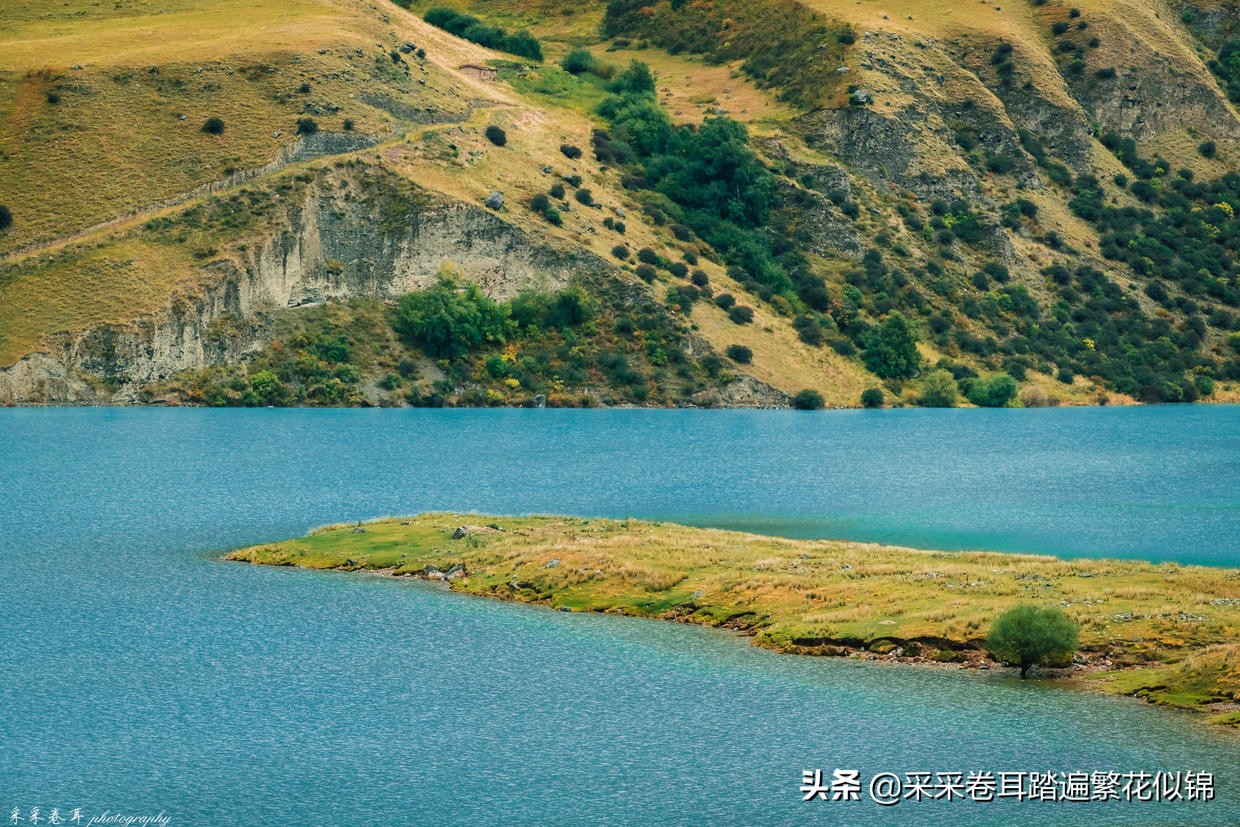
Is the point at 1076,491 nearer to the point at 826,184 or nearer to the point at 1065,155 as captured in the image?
the point at 826,184

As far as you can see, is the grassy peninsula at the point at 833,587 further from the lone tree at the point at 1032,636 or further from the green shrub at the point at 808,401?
the green shrub at the point at 808,401

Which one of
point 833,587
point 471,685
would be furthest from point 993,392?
point 471,685

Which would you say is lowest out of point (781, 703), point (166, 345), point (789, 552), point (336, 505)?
point (166, 345)

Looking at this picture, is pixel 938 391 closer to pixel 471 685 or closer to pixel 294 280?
pixel 294 280

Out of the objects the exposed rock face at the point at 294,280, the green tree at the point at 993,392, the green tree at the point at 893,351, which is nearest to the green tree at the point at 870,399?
the green tree at the point at 893,351

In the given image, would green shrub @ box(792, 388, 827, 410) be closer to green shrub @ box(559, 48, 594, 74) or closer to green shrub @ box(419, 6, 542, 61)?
green shrub @ box(559, 48, 594, 74)

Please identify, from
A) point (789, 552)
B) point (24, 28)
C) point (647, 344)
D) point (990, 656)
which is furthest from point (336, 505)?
point (24, 28)
